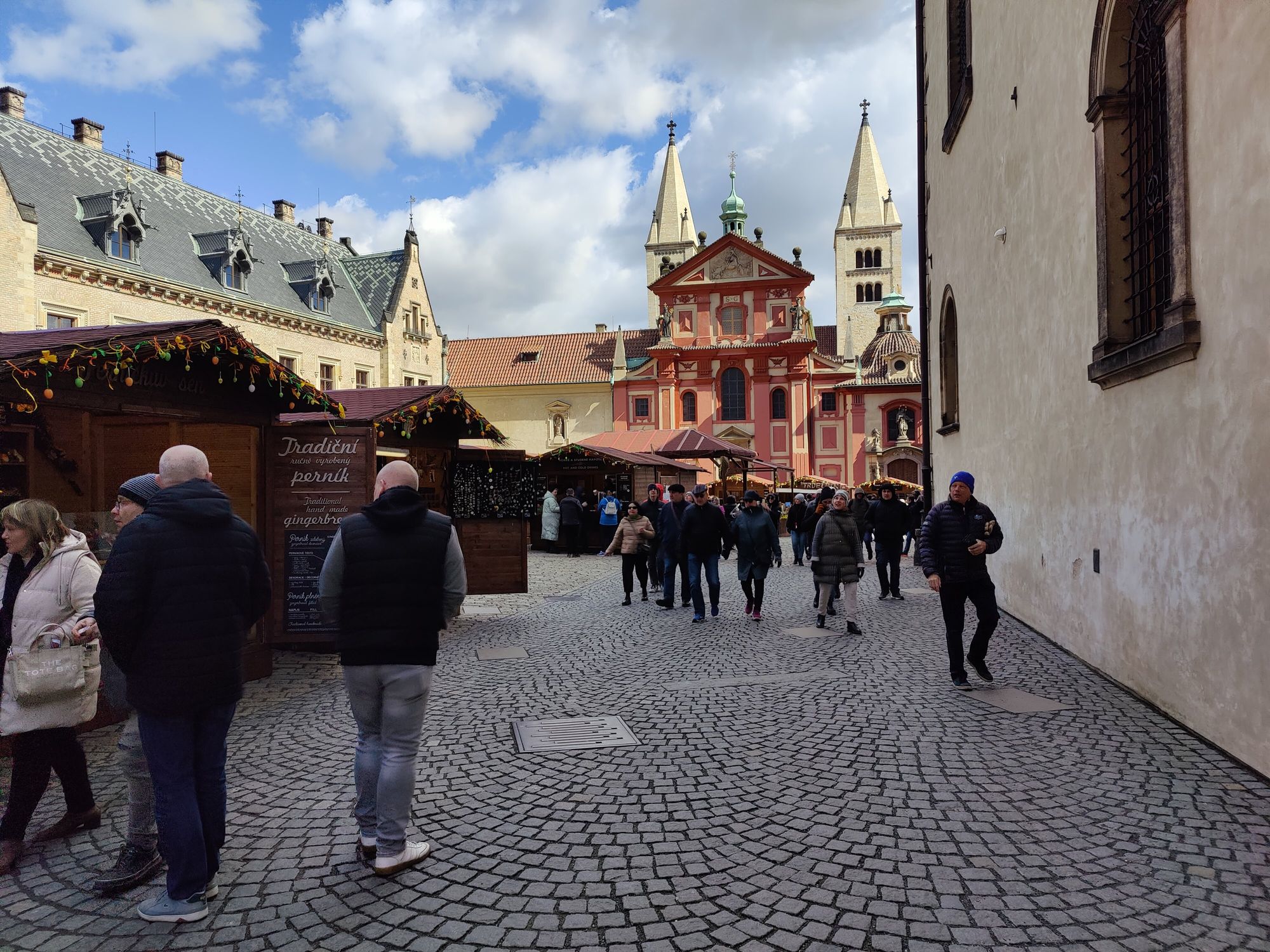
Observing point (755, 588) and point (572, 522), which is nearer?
point (755, 588)

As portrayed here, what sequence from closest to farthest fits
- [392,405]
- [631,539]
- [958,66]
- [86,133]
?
[392,405] < [631,539] < [958,66] < [86,133]

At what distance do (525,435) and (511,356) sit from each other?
19.0ft

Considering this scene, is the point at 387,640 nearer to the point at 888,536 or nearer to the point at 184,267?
the point at 888,536

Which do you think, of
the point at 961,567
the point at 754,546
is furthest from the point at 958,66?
the point at 961,567

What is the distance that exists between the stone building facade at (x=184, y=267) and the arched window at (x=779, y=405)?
19.3 m

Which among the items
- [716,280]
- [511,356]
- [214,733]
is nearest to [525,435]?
[511,356]

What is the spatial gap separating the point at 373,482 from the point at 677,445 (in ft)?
65.0

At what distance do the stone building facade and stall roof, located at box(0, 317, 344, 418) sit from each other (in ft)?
78.3

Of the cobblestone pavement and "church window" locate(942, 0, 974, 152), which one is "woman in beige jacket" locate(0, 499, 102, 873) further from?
"church window" locate(942, 0, 974, 152)

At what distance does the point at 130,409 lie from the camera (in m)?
6.52

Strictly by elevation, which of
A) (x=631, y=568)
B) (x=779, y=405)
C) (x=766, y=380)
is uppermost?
(x=766, y=380)

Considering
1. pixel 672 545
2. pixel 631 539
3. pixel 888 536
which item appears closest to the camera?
pixel 672 545

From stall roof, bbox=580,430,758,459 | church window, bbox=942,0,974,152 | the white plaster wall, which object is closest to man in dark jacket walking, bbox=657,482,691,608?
the white plaster wall

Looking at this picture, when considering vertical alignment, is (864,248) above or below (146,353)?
above
